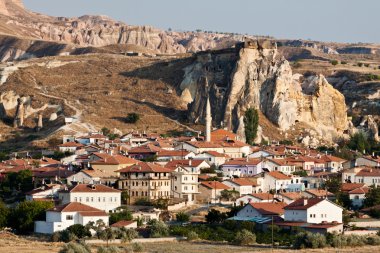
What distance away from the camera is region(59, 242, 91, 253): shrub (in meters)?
54.8

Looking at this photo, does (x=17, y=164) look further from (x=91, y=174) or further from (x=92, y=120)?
(x=92, y=120)

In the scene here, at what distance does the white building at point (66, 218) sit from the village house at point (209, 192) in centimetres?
1234

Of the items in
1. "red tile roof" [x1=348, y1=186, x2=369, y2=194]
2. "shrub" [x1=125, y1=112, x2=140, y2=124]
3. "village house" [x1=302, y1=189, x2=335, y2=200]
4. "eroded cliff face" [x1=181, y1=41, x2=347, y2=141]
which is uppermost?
"eroded cliff face" [x1=181, y1=41, x2=347, y2=141]

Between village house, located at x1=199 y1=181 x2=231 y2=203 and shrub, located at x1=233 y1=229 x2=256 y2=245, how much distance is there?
13969 mm

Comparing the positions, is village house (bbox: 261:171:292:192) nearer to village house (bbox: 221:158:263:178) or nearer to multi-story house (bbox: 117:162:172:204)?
village house (bbox: 221:158:263:178)

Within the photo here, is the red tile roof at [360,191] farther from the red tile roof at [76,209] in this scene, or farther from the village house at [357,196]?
the red tile roof at [76,209]

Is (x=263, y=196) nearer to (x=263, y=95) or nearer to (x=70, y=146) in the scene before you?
(x=70, y=146)

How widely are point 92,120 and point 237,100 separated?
15240 mm

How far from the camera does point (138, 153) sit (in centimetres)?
9188

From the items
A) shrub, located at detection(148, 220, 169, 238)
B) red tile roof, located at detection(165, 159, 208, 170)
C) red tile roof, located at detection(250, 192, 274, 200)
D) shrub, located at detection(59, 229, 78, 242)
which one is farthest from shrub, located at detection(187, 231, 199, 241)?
red tile roof, located at detection(165, 159, 208, 170)

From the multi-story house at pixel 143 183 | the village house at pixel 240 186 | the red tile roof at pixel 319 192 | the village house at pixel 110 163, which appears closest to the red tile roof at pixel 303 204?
Answer: the red tile roof at pixel 319 192

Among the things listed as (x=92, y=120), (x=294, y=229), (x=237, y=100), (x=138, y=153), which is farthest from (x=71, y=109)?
(x=294, y=229)

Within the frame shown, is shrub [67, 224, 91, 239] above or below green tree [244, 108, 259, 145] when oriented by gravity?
below

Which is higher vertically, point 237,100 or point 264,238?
point 237,100
